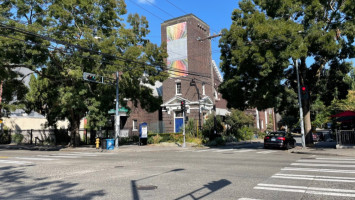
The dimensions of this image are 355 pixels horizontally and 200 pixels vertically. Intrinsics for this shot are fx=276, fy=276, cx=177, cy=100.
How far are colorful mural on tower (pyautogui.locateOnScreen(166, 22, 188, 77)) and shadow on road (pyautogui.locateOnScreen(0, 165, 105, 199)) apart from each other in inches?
1022

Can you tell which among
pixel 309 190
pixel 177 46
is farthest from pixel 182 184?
pixel 177 46

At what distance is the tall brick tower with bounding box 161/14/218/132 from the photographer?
34.0 meters

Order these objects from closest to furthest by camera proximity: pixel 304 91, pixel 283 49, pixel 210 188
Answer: pixel 210 188 < pixel 283 49 < pixel 304 91

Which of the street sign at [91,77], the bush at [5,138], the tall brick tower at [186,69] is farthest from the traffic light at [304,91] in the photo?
the bush at [5,138]

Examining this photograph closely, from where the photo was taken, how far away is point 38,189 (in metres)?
7.86

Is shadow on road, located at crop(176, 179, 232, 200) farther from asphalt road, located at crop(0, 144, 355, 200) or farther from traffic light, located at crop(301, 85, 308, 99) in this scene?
traffic light, located at crop(301, 85, 308, 99)

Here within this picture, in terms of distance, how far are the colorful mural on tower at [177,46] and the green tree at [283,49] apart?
1234cm

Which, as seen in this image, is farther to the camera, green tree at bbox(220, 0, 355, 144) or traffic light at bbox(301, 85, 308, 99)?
traffic light at bbox(301, 85, 308, 99)

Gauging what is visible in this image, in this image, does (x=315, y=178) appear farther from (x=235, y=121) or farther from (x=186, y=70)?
(x=235, y=121)

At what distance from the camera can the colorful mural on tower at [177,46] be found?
3409 cm

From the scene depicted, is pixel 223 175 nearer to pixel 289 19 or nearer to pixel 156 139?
pixel 289 19

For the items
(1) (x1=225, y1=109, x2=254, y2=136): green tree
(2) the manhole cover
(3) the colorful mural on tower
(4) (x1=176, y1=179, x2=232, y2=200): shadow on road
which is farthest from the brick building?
(2) the manhole cover

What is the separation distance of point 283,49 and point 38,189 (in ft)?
51.1

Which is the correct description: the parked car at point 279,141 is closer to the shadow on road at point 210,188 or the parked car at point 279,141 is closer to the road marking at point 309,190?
the shadow on road at point 210,188
